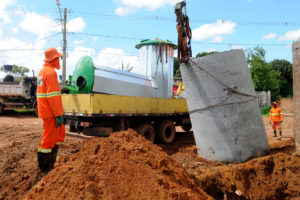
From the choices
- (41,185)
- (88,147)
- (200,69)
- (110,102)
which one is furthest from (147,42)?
(41,185)

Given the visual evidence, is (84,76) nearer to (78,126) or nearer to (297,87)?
(78,126)

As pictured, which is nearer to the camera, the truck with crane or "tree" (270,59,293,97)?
the truck with crane

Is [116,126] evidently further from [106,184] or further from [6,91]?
[6,91]

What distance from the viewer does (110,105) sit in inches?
241

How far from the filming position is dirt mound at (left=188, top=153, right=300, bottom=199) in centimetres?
382

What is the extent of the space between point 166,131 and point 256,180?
452 centimetres

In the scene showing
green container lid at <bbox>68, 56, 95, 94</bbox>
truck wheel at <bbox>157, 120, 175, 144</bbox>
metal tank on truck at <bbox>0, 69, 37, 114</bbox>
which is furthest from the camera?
metal tank on truck at <bbox>0, 69, 37, 114</bbox>

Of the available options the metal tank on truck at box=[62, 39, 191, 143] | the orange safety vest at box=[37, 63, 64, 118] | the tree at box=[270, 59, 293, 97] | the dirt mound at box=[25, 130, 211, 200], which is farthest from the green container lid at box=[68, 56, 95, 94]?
the tree at box=[270, 59, 293, 97]

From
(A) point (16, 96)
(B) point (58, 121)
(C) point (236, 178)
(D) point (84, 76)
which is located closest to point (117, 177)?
(B) point (58, 121)

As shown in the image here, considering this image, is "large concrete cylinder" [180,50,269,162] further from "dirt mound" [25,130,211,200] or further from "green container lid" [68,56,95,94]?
"green container lid" [68,56,95,94]

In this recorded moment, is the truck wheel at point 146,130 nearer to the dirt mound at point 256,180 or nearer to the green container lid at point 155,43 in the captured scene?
the green container lid at point 155,43

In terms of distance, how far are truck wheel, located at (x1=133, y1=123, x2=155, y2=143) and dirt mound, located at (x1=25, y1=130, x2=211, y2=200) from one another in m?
3.88

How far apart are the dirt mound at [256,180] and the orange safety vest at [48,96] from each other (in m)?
2.48

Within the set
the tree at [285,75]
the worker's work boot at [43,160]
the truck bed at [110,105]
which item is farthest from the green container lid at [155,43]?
the tree at [285,75]
